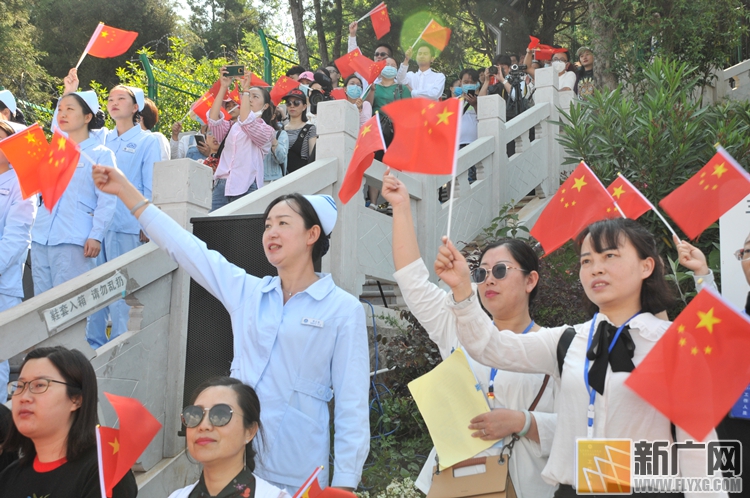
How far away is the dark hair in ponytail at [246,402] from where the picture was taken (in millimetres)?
3217

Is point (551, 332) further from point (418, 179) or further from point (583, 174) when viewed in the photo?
point (418, 179)

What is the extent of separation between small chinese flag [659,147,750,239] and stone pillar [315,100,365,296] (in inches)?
96.9

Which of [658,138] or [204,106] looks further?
[204,106]

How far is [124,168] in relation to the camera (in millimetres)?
6277

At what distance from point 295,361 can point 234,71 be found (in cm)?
458

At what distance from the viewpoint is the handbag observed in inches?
129

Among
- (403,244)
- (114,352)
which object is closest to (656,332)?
(403,244)

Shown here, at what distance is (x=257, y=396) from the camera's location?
3.41 m

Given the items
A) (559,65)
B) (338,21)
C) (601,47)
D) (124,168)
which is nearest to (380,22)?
(559,65)

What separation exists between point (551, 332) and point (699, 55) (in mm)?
9907

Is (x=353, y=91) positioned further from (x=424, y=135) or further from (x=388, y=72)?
(x=424, y=135)

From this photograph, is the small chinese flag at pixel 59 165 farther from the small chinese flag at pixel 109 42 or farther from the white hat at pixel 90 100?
the small chinese flag at pixel 109 42

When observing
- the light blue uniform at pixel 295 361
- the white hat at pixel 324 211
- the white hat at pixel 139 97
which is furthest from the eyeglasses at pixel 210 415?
the white hat at pixel 139 97

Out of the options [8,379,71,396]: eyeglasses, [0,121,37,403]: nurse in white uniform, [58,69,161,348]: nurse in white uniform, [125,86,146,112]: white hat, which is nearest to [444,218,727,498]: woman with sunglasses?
[8,379,71,396]: eyeglasses
